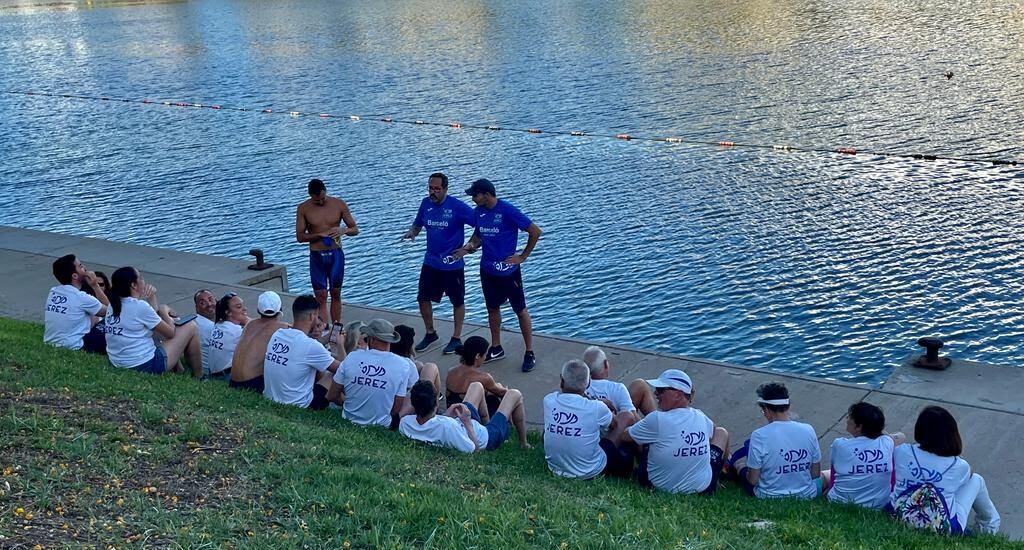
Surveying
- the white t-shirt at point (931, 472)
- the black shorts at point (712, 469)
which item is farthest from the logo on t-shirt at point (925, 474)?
the black shorts at point (712, 469)

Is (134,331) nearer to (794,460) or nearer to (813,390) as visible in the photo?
(794,460)

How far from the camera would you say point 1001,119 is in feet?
85.9

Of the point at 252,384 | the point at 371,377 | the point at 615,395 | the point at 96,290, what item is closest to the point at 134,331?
the point at 252,384

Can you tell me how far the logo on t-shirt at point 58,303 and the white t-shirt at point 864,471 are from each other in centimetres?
748

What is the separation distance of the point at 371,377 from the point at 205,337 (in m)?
2.54

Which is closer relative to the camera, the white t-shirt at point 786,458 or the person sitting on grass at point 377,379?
the white t-shirt at point 786,458

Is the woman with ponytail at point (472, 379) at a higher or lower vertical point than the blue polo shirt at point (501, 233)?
lower

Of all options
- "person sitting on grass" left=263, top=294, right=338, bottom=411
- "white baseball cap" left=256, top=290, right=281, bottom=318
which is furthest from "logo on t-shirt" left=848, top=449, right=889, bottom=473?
"white baseball cap" left=256, top=290, right=281, bottom=318

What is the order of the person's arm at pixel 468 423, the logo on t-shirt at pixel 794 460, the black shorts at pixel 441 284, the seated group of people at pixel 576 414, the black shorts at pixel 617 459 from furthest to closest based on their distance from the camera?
the black shorts at pixel 441 284
the person's arm at pixel 468 423
the black shorts at pixel 617 459
the logo on t-shirt at pixel 794 460
the seated group of people at pixel 576 414

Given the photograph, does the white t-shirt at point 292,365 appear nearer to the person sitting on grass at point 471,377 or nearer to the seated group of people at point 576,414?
the seated group of people at point 576,414

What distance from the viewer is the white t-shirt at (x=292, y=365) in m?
9.84

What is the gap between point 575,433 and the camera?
844 centimetres

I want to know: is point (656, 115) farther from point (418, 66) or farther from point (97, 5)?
point (97, 5)

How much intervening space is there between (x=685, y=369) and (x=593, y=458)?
2995 millimetres
